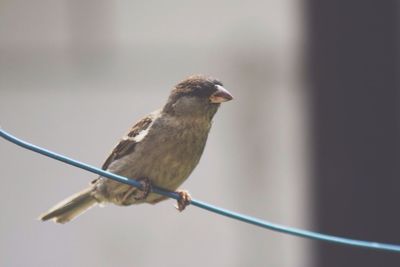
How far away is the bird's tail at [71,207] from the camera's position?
18.6 ft

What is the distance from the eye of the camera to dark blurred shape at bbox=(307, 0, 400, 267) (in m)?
7.77

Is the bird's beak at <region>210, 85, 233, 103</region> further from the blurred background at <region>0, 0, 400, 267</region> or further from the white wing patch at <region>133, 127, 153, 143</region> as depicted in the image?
the blurred background at <region>0, 0, 400, 267</region>

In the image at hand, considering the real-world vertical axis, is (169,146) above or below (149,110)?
below

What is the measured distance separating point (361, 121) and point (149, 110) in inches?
82.6

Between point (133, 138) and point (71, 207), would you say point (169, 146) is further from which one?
point (71, 207)

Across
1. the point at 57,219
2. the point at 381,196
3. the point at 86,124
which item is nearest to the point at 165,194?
the point at 57,219

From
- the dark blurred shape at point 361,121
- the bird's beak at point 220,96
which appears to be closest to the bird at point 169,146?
the bird's beak at point 220,96

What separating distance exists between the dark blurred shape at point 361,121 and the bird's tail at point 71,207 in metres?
2.53

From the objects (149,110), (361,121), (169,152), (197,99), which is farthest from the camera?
(149,110)

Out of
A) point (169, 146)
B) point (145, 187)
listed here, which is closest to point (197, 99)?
point (169, 146)

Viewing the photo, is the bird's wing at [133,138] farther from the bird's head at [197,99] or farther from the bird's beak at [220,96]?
the bird's beak at [220,96]

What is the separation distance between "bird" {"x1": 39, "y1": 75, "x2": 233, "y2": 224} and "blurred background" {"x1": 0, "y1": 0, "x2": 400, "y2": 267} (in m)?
3.21

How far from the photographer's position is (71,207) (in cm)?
571

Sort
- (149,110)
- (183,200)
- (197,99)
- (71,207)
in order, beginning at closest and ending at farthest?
(183,200) → (197,99) → (71,207) → (149,110)
